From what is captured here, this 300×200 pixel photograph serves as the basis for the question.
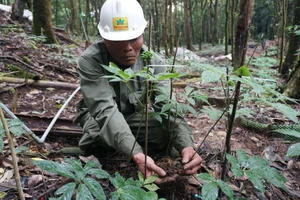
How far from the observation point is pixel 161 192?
1.58 m

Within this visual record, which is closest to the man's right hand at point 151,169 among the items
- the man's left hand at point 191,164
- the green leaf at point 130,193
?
the man's left hand at point 191,164

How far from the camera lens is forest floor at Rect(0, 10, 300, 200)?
163 centimetres

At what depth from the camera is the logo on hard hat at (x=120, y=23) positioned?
200cm

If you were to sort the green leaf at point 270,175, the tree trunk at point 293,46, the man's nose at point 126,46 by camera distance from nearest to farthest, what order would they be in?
the green leaf at point 270,175 → the man's nose at point 126,46 → the tree trunk at point 293,46

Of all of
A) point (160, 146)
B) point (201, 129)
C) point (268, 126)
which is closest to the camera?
point (160, 146)

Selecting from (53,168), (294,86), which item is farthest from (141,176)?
(294,86)

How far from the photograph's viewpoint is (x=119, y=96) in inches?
89.6

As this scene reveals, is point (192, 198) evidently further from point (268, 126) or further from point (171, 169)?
Result: point (268, 126)

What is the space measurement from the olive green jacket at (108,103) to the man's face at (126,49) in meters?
0.16

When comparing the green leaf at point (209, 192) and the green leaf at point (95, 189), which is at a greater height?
the green leaf at point (95, 189)

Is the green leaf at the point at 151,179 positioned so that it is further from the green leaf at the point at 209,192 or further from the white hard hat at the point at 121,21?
the white hard hat at the point at 121,21

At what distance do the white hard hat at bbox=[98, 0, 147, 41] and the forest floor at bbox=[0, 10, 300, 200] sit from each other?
74 centimetres

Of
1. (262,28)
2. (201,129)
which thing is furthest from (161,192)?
(262,28)

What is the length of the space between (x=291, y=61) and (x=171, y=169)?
5.26 meters
